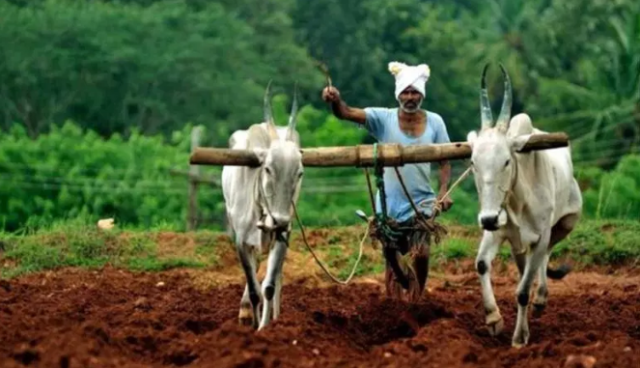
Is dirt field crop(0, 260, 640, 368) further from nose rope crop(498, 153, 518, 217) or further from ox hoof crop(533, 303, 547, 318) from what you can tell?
nose rope crop(498, 153, 518, 217)

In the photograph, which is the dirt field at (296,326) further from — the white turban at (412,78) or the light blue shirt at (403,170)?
the white turban at (412,78)

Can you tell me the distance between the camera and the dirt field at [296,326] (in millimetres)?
9109

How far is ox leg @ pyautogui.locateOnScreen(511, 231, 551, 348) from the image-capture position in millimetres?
10305

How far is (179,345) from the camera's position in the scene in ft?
31.9

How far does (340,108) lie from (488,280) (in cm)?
154

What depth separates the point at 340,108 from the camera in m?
11.2

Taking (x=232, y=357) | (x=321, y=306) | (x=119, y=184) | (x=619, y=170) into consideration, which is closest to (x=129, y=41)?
(x=119, y=184)

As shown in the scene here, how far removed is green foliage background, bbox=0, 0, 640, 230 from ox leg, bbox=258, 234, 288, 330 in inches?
846

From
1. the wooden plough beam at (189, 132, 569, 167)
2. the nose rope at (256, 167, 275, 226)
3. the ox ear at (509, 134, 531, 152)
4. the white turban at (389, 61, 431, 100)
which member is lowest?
the nose rope at (256, 167, 275, 226)

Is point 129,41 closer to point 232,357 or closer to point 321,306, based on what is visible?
point 321,306

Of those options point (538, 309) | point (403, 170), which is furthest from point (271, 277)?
point (538, 309)

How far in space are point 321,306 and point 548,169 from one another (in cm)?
200

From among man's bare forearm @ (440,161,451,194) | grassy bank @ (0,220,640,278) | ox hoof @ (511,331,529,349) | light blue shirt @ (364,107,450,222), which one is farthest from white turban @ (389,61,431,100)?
grassy bank @ (0,220,640,278)

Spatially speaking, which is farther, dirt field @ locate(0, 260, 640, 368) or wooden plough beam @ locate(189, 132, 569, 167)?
wooden plough beam @ locate(189, 132, 569, 167)
